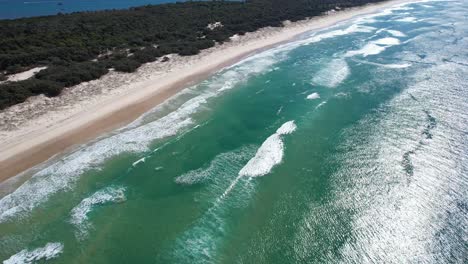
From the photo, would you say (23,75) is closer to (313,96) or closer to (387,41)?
(313,96)

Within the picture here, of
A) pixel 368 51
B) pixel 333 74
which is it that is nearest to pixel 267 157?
pixel 333 74

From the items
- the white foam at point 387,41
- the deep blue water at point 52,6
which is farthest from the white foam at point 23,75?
the white foam at point 387,41

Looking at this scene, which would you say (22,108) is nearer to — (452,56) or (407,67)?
(407,67)

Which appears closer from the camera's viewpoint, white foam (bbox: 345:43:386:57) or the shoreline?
the shoreline

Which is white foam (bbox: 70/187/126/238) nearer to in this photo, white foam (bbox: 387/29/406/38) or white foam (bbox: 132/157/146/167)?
white foam (bbox: 132/157/146/167)

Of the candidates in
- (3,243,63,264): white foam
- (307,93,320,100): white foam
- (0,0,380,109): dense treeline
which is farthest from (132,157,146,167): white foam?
(307,93,320,100): white foam

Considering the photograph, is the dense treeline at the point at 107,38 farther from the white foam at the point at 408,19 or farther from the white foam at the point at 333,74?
the white foam at the point at 408,19

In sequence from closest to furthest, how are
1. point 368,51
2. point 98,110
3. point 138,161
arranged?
point 138,161
point 98,110
point 368,51
